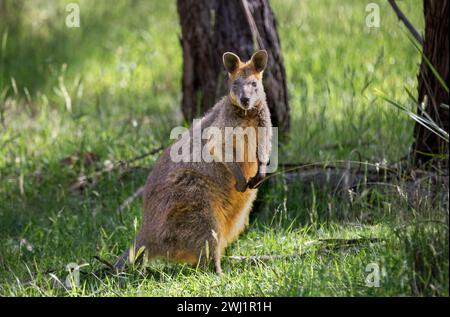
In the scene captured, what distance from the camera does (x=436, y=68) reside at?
19.9 ft

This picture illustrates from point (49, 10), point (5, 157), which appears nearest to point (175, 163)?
point (5, 157)

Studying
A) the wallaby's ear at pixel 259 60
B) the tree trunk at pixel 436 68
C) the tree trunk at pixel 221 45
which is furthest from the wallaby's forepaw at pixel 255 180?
the tree trunk at pixel 221 45

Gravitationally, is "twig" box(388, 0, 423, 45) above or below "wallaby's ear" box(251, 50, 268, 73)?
above

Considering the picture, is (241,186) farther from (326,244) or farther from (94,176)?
(94,176)

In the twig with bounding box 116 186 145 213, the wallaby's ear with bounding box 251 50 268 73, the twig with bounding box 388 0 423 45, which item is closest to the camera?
the wallaby's ear with bounding box 251 50 268 73

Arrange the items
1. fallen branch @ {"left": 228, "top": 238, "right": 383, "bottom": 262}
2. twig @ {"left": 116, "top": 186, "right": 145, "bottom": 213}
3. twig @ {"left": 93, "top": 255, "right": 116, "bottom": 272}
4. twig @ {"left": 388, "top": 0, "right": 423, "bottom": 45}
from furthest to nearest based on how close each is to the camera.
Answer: twig @ {"left": 116, "top": 186, "right": 145, "bottom": 213}
twig @ {"left": 388, "top": 0, "right": 423, "bottom": 45}
fallen branch @ {"left": 228, "top": 238, "right": 383, "bottom": 262}
twig @ {"left": 93, "top": 255, "right": 116, "bottom": 272}

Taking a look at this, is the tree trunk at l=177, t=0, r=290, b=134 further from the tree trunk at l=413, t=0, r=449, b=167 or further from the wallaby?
the wallaby

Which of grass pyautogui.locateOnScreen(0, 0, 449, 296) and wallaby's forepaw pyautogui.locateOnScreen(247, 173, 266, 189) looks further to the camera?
wallaby's forepaw pyautogui.locateOnScreen(247, 173, 266, 189)

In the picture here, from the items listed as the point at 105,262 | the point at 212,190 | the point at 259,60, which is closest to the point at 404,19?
the point at 259,60

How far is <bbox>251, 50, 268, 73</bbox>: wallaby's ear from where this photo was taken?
534 cm

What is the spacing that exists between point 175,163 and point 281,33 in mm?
4847

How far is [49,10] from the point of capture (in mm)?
11992

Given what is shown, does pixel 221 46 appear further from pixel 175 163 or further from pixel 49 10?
pixel 49 10

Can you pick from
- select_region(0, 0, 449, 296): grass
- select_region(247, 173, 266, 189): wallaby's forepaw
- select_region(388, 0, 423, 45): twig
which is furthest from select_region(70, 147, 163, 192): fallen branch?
select_region(388, 0, 423, 45): twig
